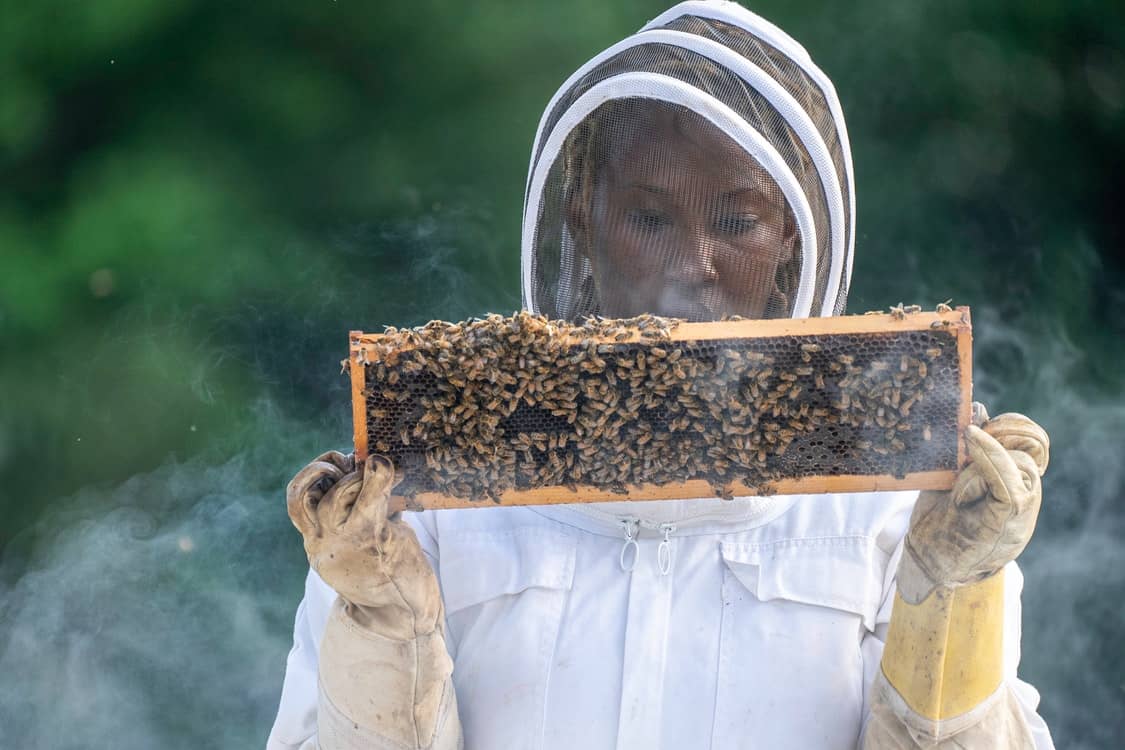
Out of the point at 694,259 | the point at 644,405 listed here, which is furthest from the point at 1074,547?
the point at 644,405

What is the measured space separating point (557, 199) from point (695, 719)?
948 millimetres

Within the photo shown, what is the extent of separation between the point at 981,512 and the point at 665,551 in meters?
0.56

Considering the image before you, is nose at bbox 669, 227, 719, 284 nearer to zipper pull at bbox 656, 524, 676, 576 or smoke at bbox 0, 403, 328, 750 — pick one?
zipper pull at bbox 656, 524, 676, 576

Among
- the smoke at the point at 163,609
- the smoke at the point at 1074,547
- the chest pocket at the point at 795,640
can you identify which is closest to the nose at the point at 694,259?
the chest pocket at the point at 795,640

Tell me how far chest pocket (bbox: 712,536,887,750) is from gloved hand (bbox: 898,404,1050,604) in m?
0.19

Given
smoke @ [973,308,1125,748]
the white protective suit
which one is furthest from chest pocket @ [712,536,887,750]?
smoke @ [973,308,1125,748]

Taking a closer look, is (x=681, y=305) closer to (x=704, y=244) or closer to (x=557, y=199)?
(x=704, y=244)

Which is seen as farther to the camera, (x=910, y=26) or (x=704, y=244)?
(x=910, y=26)

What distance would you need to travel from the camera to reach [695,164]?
7.61 feet

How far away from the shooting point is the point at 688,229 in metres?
2.29

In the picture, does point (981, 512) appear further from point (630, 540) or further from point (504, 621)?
point (504, 621)

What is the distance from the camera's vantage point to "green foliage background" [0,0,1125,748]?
3668mm

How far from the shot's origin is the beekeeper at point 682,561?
1.97 meters

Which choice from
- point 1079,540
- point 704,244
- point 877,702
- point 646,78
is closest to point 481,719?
point 877,702
